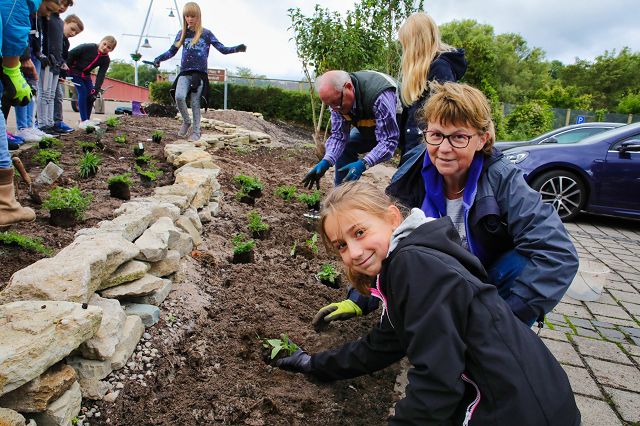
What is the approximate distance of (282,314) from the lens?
283 centimetres

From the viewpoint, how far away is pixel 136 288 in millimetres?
2418

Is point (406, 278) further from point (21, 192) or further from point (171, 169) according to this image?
point (171, 169)

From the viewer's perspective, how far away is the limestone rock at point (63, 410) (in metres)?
1.65

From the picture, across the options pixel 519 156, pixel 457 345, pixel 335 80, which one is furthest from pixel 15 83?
pixel 519 156

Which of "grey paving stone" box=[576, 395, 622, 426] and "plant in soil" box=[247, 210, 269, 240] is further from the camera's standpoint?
"plant in soil" box=[247, 210, 269, 240]

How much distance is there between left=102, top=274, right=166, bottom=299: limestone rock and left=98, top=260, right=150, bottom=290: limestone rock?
0.08 feet

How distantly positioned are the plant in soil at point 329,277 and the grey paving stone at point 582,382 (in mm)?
1614

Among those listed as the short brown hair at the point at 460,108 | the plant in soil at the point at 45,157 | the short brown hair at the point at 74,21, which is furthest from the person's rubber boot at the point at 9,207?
the short brown hair at the point at 74,21

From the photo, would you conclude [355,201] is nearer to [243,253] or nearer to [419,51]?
[243,253]

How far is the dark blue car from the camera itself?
20.6 ft

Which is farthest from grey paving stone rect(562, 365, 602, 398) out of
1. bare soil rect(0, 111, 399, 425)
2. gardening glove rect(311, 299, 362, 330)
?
gardening glove rect(311, 299, 362, 330)

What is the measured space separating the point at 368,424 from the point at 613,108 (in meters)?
54.8

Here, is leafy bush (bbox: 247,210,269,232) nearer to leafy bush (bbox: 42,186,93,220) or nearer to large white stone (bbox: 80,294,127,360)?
leafy bush (bbox: 42,186,93,220)

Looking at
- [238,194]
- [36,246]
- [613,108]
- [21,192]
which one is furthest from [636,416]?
[613,108]
